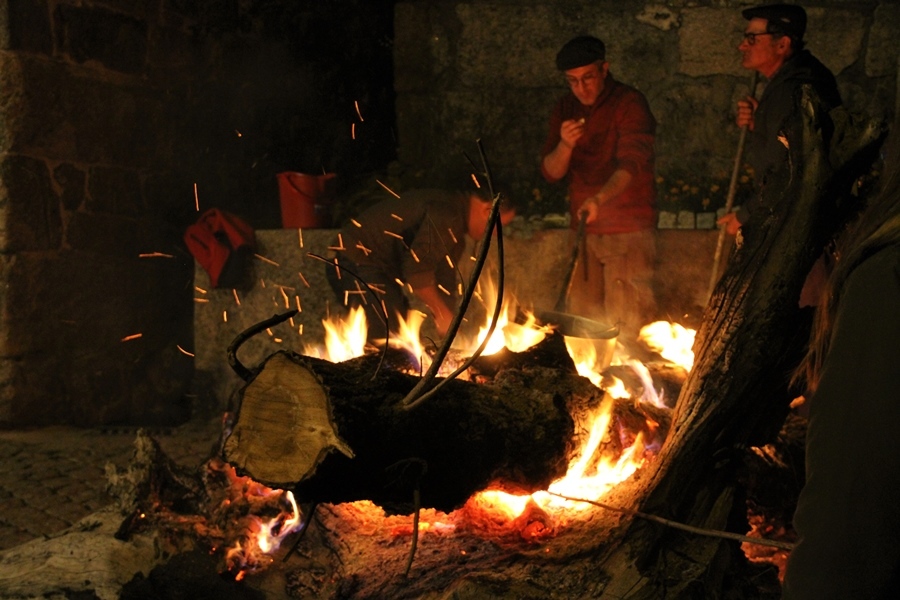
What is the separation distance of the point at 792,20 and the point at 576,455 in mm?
3848

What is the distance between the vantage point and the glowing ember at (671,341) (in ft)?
16.0

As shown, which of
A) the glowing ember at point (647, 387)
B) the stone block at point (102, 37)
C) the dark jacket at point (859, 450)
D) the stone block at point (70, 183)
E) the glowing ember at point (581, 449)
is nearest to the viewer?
the dark jacket at point (859, 450)

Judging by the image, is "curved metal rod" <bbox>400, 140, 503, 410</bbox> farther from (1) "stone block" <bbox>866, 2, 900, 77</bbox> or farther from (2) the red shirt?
(1) "stone block" <bbox>866, 2, 900, 77</bbox>

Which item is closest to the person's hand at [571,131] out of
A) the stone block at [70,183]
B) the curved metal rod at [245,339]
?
the stone block at [70,183]

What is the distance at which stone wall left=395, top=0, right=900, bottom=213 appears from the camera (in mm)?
7719

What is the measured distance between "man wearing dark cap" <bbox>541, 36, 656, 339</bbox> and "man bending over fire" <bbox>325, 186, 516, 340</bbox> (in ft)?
3.82

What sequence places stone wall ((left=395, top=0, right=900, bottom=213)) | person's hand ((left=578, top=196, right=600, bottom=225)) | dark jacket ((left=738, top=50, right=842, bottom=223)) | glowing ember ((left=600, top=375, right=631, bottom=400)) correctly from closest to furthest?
glowing ember ((left=600, top=375, right=631, bottom=400))
dark jacket ((left=738, top=50, right=842, bottom=223))
person's hand ((left=578, top=196, right=600, bottom=225))
stone wall ((left=395, top=0, right=900, bottom=213))

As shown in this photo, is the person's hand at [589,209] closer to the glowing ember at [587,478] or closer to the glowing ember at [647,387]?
the glowing ember at [647,387]

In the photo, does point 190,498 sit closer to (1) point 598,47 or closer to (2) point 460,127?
(1) point 598,47

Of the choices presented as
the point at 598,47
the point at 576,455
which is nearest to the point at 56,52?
the point at 598,47

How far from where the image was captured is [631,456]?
338 cm

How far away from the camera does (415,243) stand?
593 centimetres

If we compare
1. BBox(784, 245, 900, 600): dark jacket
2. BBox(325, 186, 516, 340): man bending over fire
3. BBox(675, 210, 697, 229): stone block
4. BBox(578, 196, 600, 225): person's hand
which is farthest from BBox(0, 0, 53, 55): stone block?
BBox(784, 245, 900, 600): dark jacket

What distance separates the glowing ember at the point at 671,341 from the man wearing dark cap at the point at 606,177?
153 cm
